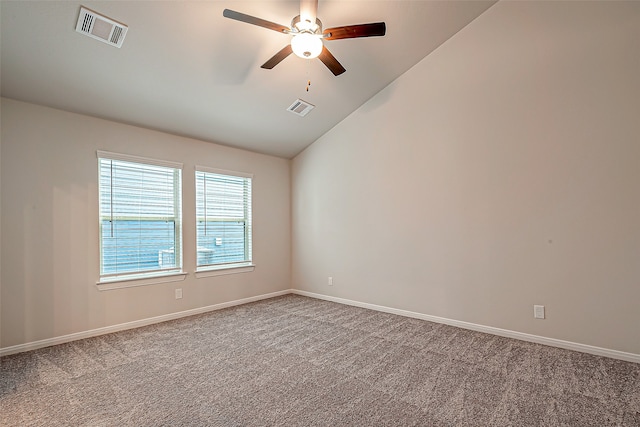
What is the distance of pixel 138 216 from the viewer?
12.9 feet

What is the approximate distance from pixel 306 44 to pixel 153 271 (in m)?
3.36

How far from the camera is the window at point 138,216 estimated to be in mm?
3686

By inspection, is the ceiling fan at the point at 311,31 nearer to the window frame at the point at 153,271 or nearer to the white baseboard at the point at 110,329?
the window frame at the point at 153,271

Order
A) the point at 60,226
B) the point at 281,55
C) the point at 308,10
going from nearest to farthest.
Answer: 1. the point at 308,10
2. the point at 281,55
3. the point at 60,226

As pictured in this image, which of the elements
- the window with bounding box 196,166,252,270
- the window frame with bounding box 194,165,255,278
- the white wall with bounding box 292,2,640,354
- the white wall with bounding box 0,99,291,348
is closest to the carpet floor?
the white wall with bounding box 0,99,291,348

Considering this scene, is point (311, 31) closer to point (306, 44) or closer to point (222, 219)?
point (306, 44)

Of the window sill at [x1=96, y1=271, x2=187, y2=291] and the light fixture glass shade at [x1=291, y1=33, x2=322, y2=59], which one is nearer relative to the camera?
the light fixture glass shade at [x1=291, y1=33, x2=322, y2=59]

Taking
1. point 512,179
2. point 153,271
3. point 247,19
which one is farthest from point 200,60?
point 512,179

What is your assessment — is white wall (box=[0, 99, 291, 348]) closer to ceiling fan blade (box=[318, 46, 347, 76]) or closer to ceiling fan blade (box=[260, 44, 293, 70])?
ceiling fan blade (box=[260, 44, 293, 70])

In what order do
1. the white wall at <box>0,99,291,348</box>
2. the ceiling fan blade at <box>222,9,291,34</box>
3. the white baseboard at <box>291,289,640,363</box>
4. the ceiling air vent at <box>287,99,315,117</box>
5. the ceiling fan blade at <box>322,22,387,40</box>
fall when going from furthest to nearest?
the ceiling air vent at <box>287,99,315,117</box> → the white wall at <box>0,99,291,348</box> → the white baseboard at <box>291,289,640,363</box> → the ceiling fan blade at <box>322,22,387,40</box> → the ceiling fan blade at <box>222,9,291,34</box>

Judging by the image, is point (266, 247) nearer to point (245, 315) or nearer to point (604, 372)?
point (245, 315)

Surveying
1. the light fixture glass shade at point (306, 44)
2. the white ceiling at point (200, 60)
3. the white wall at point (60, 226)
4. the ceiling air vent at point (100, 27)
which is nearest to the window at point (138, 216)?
the white wall at point (60, 226)

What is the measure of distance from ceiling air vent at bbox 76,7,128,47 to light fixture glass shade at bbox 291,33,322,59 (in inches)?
56.9

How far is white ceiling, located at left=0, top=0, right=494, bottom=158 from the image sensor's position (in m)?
2.59
